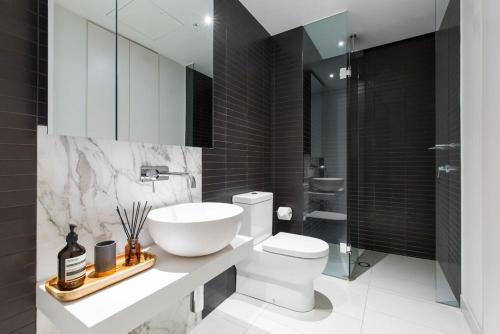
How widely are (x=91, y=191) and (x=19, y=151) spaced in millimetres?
279

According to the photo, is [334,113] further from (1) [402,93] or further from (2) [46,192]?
(2) [46,192]

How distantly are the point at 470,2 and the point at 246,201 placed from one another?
197 centimetres

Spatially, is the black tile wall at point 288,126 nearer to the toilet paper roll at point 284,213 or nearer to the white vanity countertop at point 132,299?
the toilet paper roll at point 284,213

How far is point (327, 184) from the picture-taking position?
2.36 m

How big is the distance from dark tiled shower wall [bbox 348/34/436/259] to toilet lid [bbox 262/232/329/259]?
91 centimetres

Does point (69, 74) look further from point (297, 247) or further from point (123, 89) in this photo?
point (297, 247)

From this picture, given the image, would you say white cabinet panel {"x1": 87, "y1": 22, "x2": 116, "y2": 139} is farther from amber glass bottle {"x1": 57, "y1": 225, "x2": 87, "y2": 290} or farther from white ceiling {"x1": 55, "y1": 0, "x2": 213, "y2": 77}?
amber glass bottle {"x1": 57, "y1": 225, "x2": 87, "y2": 290}

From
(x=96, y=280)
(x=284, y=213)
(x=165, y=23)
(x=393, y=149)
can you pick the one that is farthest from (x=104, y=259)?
(x=393, y=149)

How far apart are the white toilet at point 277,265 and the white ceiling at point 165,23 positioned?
110 cm

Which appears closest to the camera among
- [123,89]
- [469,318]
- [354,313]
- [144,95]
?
[123,89]

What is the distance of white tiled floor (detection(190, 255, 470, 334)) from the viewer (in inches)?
59.1

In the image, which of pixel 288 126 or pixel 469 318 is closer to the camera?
pixel 469 318

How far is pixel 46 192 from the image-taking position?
0.88 metres

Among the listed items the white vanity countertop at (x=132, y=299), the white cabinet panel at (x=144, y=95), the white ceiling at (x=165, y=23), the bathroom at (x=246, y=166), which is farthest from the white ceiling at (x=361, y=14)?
the white vanity countertop at (x=132, y=299)
